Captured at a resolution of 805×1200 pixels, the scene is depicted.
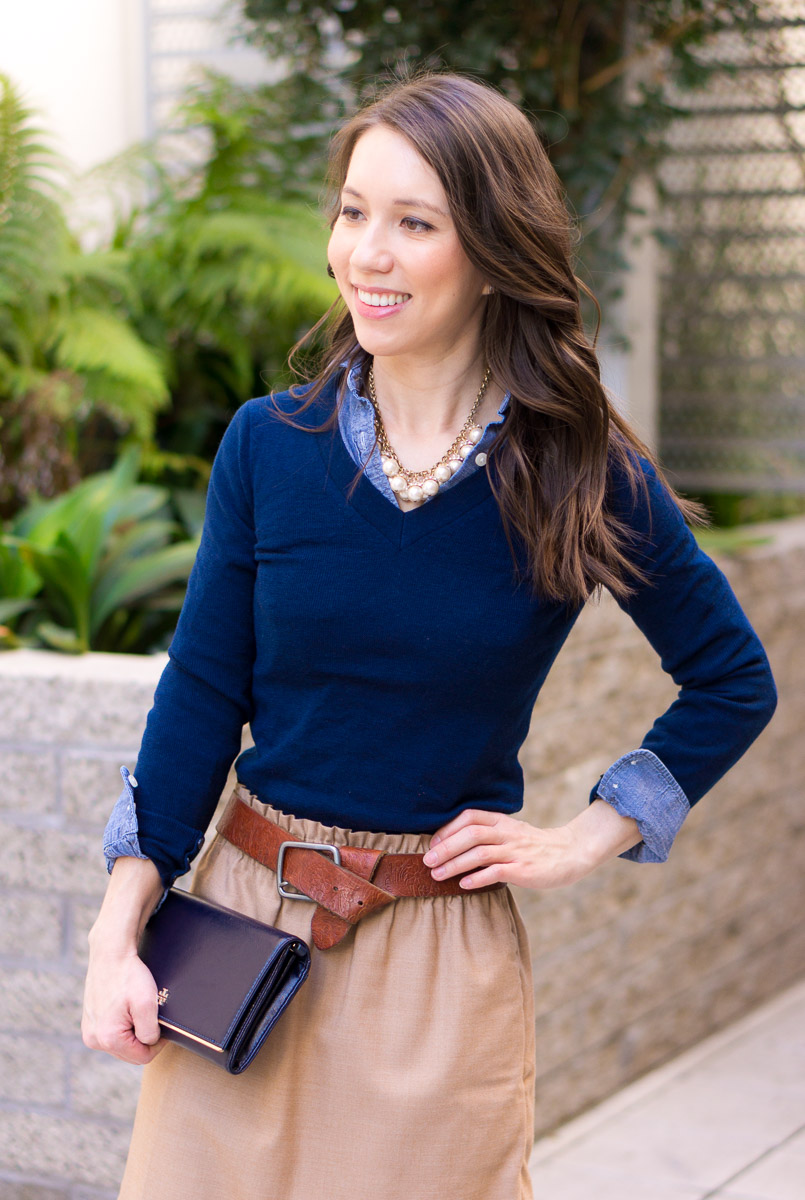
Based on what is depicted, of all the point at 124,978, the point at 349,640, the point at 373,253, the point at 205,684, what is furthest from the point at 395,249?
the point at 124,978

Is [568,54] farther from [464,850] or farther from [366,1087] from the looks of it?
[366,1087]

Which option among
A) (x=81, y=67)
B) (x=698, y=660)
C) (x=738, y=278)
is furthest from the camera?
(x=738, y=278)

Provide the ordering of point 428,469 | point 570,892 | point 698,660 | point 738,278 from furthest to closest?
point 738,278
point 570,892
point 698,660
point 428,469

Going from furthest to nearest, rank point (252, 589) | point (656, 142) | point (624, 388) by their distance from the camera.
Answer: point (624, 388)
point (656, 142)
point (252, 589)

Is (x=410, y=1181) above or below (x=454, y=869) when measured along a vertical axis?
below

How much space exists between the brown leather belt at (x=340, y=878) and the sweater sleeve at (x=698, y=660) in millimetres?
340

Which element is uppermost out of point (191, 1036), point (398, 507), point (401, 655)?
point (398, 507)

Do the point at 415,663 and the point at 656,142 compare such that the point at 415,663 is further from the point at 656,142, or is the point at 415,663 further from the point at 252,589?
the point at 656,142

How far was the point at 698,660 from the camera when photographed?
1638 millimetres

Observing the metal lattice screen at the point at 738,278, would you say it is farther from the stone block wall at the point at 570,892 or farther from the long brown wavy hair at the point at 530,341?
the long brown wavy hair at the point at 530,341

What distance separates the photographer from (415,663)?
147cm

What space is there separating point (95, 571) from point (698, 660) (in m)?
1.79

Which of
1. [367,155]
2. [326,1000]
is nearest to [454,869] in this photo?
[326,1000]

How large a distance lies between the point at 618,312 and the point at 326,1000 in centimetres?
341
